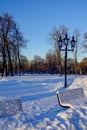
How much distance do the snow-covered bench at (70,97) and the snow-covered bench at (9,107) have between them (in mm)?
2036

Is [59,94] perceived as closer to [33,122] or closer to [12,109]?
[12,109]

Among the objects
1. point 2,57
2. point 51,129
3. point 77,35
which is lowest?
point 51,129

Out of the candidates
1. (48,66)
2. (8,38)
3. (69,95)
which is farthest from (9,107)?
(48,66)

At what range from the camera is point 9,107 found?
31.1ft

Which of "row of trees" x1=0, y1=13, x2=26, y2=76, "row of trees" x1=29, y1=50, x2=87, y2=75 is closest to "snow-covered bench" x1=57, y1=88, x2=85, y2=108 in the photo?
"row of trees" x1=0, y1=13, x2=26, y2=76

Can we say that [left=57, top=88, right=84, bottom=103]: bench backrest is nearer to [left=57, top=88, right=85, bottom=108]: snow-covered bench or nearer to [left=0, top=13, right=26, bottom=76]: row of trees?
[left=57, top=88, right=85, bottom=108]: snow-covered bench

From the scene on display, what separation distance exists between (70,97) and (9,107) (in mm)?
3709

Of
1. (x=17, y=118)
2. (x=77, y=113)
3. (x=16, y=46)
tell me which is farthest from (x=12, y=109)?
(x=16, y=46)

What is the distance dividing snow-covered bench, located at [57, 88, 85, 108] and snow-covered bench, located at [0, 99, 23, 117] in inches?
80.2

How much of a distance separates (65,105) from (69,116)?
2769 mm

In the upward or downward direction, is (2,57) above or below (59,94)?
above

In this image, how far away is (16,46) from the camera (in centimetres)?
4488

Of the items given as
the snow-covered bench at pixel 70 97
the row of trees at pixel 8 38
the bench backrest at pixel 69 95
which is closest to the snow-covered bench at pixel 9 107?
the snow-covered bench at pixel 70 97

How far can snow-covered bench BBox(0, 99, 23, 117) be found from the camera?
9.35 m
